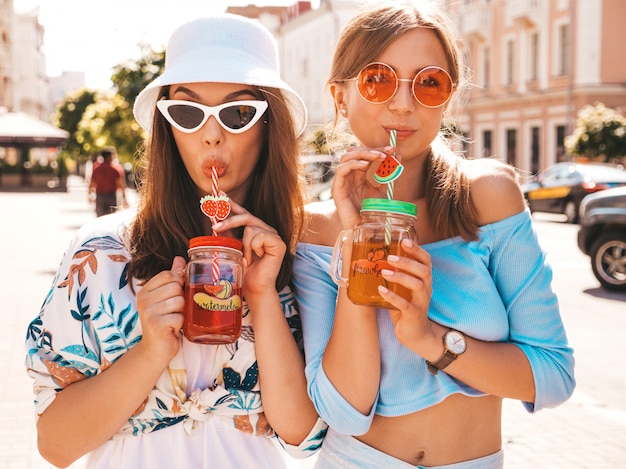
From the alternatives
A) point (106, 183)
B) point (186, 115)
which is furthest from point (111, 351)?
point (106, 183)

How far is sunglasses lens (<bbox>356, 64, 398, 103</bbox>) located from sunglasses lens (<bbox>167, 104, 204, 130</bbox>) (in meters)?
0.45

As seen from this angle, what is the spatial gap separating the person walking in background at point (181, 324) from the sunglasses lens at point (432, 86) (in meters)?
0.40

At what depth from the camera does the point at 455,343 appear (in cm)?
204

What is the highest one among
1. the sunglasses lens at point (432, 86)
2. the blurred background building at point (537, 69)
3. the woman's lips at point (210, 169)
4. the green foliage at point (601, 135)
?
the blurred background building at point (537, 69)

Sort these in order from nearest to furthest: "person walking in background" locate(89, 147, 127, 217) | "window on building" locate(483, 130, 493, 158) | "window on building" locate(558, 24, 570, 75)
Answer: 1. "person walking in background" locate(89, 147, 127, 217)
2. "window on building" locate(558, 24, 570, 75)
3. "window on building" locate(483, 130, 493, 158)

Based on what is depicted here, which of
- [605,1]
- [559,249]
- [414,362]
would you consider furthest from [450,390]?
[605,1]

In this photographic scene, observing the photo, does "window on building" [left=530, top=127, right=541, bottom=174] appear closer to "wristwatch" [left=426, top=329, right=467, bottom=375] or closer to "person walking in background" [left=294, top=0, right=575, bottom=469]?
"person walking in background" [left=294, top=0, right=575, bottom=469]

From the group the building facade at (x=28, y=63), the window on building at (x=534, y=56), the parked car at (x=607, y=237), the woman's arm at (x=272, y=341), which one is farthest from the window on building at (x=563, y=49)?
the building facade at (x=28, y=63)

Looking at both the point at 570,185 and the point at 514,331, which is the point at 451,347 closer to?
the point at 514,331

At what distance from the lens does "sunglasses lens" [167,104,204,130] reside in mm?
2162

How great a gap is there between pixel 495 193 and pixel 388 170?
0.33 m

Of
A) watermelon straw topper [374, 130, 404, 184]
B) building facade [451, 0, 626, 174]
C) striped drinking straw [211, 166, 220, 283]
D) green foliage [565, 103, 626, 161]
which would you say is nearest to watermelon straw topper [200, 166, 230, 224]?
striped drinking straw [211, 166, 220, 283]

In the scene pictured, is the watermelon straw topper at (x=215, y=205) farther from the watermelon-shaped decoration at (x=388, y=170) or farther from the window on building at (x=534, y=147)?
the window on building at (x=534, y=147)

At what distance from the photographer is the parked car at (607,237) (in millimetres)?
10719
